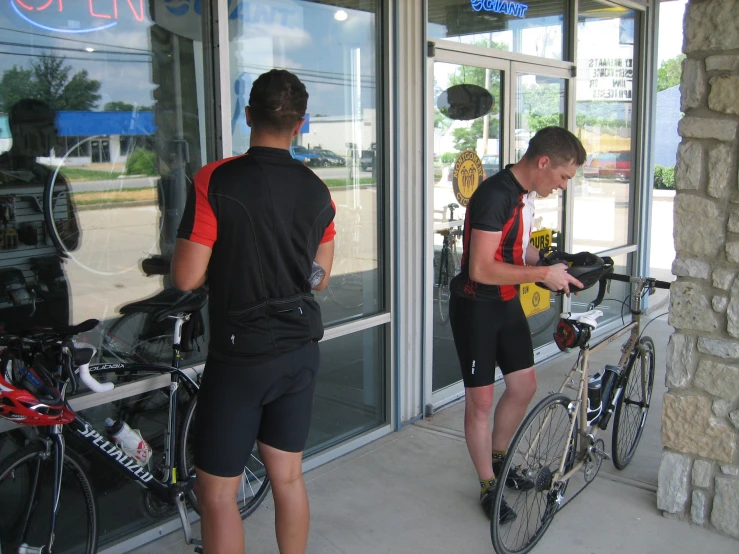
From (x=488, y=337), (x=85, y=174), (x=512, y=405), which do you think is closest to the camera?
(x=85, y=174)

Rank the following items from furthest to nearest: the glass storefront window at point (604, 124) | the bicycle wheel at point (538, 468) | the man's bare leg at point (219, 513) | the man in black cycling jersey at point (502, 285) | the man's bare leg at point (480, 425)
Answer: the glass storefront window at point (604, 124) < the man's bare leg at point (480, 425) < the man in black cycling jersey at point (502, 285) < the bicycle wheel at point (538, 468) < the man's bare leg at point (219, 513)

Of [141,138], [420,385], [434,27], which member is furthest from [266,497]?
[434,27]

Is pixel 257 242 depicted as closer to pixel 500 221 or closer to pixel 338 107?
pixel 500 221

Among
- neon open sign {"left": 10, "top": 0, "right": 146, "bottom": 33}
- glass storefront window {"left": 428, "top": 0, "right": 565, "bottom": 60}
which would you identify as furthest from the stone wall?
neon open sign {"left": 10, "top": 0, "right": 146, "bottom": 33}

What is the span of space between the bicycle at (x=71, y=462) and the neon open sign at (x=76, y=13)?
3.86 feet

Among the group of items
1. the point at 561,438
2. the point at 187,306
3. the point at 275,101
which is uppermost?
the point at 275,101

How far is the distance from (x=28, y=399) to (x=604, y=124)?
20.7 ft

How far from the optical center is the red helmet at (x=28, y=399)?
233 centimetres

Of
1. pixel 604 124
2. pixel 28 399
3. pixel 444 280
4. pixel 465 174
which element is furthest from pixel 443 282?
pixel 28 399

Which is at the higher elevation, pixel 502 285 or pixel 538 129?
pixel 538 129

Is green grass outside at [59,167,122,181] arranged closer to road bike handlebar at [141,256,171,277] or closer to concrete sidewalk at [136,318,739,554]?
road bike handlebar at [141,256,171,277]

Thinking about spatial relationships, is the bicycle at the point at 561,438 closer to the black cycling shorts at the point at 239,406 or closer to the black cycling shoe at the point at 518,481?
the black cycling shoe at the point at 518,481

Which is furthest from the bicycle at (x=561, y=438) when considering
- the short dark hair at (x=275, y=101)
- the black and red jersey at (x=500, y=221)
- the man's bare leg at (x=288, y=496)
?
the short dark hair at (x=275, y=101)

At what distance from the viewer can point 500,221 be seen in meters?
3.22
